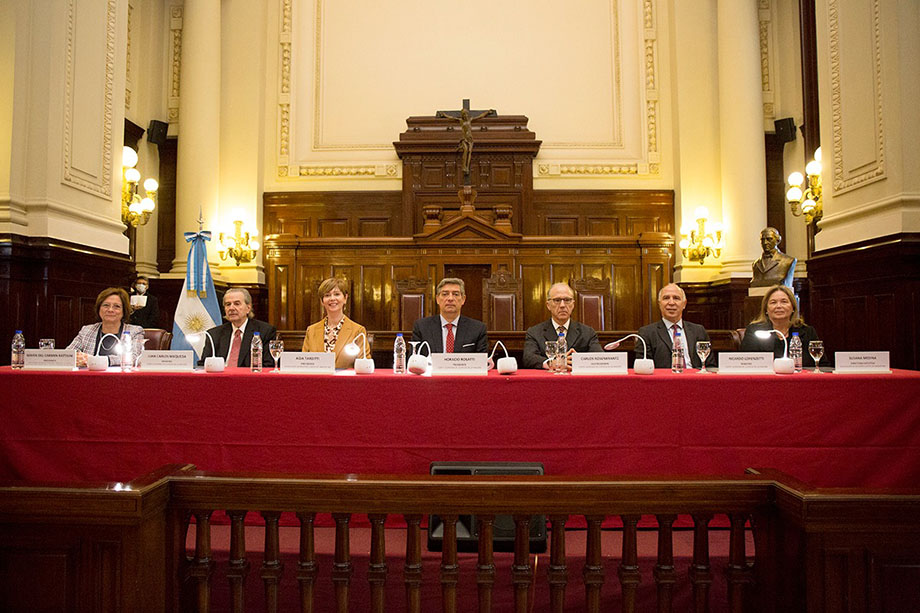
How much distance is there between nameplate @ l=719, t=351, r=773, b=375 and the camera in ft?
9.21

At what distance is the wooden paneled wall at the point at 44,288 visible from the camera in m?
4.37

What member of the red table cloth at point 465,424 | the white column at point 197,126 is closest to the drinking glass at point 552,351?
the red table cloth at point 465,424

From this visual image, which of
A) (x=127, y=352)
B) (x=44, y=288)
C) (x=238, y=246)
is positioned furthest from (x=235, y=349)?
(x=238, y=246)

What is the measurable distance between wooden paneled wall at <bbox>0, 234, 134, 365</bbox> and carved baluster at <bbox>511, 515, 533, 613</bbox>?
391 centimetres

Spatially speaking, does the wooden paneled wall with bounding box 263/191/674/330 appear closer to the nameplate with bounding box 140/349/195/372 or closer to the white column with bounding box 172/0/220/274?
the white column with bounding box 172/0/220/274

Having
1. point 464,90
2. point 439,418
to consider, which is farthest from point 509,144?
point 439,418

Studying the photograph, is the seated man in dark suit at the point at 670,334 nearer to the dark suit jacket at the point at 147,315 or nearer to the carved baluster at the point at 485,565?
the carved baluster at the point at 485,565

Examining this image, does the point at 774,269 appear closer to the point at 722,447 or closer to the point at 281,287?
A: the point at 722,447

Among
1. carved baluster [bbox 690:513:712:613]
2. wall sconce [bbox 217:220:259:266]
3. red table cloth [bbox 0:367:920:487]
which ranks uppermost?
wall sconce [bbox 217:220:259:266]

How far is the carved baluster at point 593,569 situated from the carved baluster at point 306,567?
2.15 ft

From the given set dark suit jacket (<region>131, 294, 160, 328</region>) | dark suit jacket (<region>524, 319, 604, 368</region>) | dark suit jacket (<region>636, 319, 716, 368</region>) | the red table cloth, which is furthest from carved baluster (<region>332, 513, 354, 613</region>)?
dark suit jacket (<region>131, 294, 160, 328</region>)

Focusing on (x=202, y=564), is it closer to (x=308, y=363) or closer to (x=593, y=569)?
(x=593, y=569)

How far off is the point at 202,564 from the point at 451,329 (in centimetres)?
290

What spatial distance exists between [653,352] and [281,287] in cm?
677
